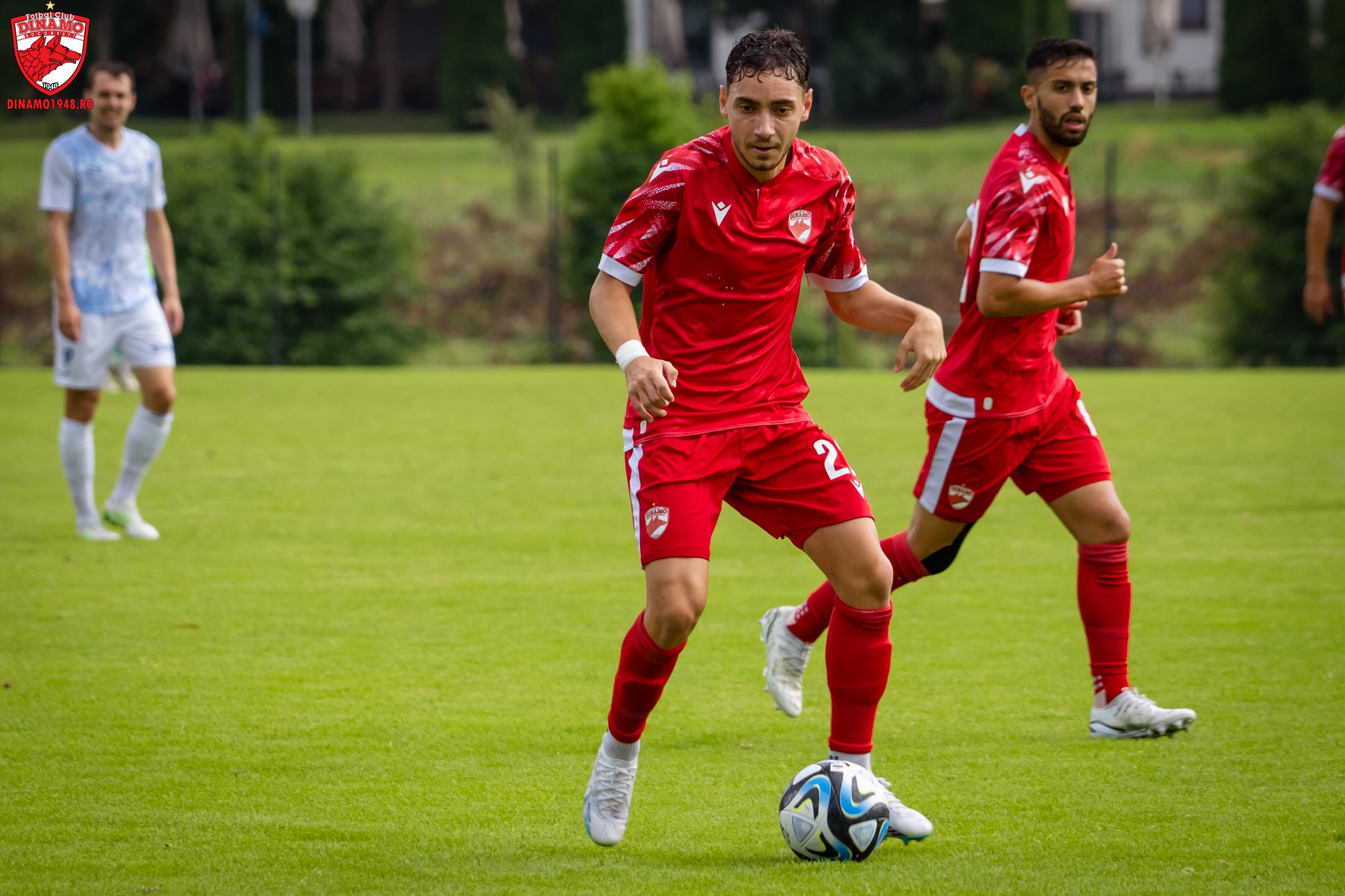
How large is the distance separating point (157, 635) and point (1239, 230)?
734 inches

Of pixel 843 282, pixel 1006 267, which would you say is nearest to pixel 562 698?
pixel 843 282

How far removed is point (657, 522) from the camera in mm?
4078

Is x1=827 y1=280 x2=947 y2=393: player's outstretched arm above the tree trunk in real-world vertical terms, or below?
below

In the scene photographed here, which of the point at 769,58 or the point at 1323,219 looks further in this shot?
the point at 1323,219

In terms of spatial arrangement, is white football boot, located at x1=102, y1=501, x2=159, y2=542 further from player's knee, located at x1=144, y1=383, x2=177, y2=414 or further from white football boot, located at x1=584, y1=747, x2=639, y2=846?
white football boot, located at x1=584, y1=747, x2=639, y2=846

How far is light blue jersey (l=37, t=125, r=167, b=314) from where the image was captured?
8297mm

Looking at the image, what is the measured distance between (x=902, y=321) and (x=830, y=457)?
0.51 m

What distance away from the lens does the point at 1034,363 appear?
5.31m

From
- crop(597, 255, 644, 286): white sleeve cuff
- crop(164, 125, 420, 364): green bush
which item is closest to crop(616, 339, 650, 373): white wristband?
crop(597, 255, 644, 286): white sleeve cuff

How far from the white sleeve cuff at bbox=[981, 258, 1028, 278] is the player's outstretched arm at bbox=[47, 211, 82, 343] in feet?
16.9

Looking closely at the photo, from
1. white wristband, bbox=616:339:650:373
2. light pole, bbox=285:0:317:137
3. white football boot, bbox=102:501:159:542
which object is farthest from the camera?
light pole, bbox=285:0:317:137

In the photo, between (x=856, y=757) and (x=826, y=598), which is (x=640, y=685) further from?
(x=826, y=598)

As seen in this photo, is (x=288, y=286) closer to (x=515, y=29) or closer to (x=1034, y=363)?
(x=1034, y=363)

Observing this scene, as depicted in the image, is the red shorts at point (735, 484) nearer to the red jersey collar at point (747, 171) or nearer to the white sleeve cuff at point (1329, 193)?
the red jersey collar at point (747, 171)
